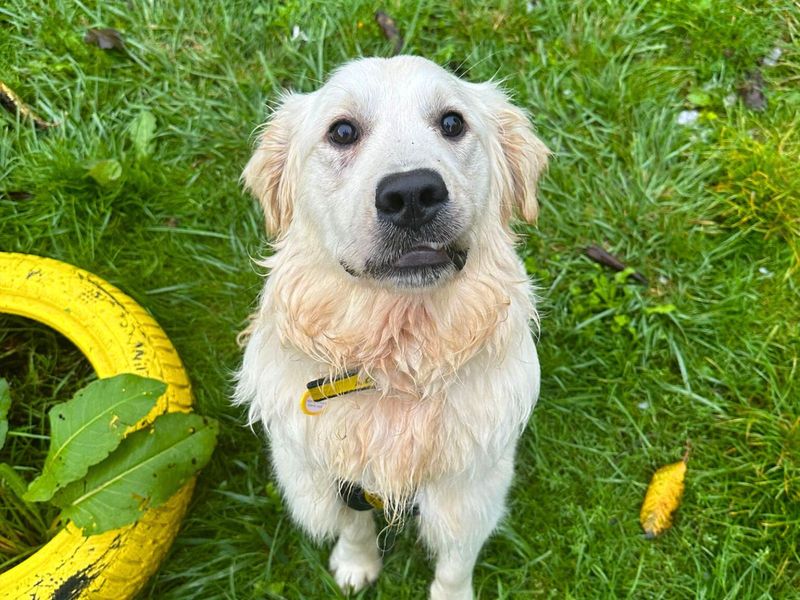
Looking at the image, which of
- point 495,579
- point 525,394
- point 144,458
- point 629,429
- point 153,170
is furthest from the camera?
point 153,170

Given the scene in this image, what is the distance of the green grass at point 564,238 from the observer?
3.29 m

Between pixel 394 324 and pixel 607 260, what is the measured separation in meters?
1.98

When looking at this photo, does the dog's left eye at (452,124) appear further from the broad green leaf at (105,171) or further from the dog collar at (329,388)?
the broad green leaf at (105,171)

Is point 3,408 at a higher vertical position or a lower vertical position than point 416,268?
lower

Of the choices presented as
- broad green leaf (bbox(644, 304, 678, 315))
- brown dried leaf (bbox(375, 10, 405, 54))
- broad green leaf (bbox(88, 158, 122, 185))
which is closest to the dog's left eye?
broad green leaf (bbox(644, 304, 678, 315))

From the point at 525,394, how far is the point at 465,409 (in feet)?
0.84

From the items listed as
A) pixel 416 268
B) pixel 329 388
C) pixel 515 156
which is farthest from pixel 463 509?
pixel 515 156

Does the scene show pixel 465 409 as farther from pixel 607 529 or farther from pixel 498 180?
pixel 607 529

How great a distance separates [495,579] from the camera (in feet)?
10.8

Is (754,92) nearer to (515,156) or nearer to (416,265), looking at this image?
(515,156)

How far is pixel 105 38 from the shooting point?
4.16 m

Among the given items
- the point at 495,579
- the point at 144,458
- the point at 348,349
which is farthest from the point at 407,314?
the point at 495,579

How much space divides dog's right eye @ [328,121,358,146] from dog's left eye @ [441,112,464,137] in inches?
12.4

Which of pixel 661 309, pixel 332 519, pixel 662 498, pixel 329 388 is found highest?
pixel 329 388
